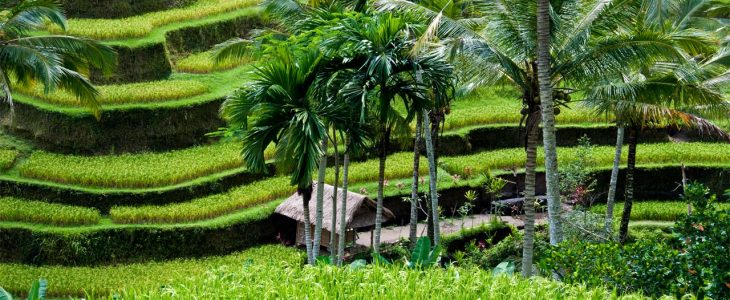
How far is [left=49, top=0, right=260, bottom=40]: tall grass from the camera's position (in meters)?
23.9

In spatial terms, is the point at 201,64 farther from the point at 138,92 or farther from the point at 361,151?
the point at 361,151

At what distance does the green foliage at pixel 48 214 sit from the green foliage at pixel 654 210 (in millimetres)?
10420

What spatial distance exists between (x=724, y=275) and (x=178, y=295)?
5.34 m

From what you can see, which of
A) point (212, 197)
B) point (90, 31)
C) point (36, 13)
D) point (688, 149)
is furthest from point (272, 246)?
point (688, 149)

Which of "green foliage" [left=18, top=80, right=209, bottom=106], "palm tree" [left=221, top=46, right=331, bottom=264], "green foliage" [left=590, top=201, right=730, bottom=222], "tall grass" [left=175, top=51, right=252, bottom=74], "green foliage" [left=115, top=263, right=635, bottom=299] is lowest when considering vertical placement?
"green foliage" [left=590, top=201, right=730, bottom=222]

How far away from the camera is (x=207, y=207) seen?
64.6 feet

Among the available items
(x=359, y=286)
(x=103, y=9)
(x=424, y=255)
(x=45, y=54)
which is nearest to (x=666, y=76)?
(x=424, y=255)

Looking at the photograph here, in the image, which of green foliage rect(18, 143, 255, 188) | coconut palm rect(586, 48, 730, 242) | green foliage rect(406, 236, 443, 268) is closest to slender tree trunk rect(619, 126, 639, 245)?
coconut palm rect(586, 48, 730, 242)

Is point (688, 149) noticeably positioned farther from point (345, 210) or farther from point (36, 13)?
point (36, 13)

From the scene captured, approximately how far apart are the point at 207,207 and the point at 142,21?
7.42 meters

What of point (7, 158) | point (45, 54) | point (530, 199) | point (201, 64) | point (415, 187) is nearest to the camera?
point (530, 199)

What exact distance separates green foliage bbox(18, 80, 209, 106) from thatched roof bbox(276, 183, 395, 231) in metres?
5.01

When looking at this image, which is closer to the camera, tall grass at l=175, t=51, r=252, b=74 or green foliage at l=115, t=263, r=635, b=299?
green foliage at l=115, t=263, r=635, b=299

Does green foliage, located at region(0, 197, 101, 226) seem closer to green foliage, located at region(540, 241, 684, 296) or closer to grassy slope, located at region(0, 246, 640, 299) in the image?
grassy slope, located at region(0, 246, 640, 299)
